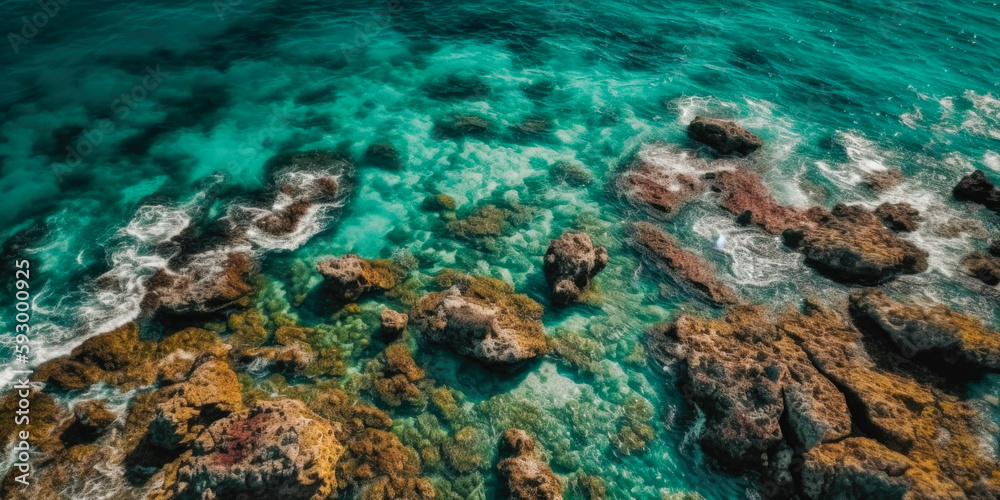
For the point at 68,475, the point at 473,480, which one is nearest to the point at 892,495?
the point at 473,480

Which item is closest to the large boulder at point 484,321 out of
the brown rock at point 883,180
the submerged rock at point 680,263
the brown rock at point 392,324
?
the brown rock at point 392,324

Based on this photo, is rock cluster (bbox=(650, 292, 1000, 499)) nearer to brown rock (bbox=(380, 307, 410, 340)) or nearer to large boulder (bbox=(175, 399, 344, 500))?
brown rock (bbox=(380, 307, 410, 340))

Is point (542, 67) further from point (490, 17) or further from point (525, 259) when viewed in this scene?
point (525, 259)

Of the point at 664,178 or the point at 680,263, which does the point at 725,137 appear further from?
the point at 680,263

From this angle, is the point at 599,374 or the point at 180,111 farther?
the point at 180,111

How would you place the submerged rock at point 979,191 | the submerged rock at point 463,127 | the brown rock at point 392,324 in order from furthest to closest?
1. the submerged rock at point 463,127
2. the submerged rock at point 979,191
3. the brown rock at point 392,324

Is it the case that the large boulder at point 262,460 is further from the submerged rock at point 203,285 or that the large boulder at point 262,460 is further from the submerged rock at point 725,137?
the submerged rock at point 725,137

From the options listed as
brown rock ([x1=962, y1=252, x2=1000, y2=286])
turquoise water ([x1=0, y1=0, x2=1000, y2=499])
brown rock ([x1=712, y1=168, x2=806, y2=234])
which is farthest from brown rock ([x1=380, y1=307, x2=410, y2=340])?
brown rock ([x1=962, y1=252, x2=1000, y2=286])
